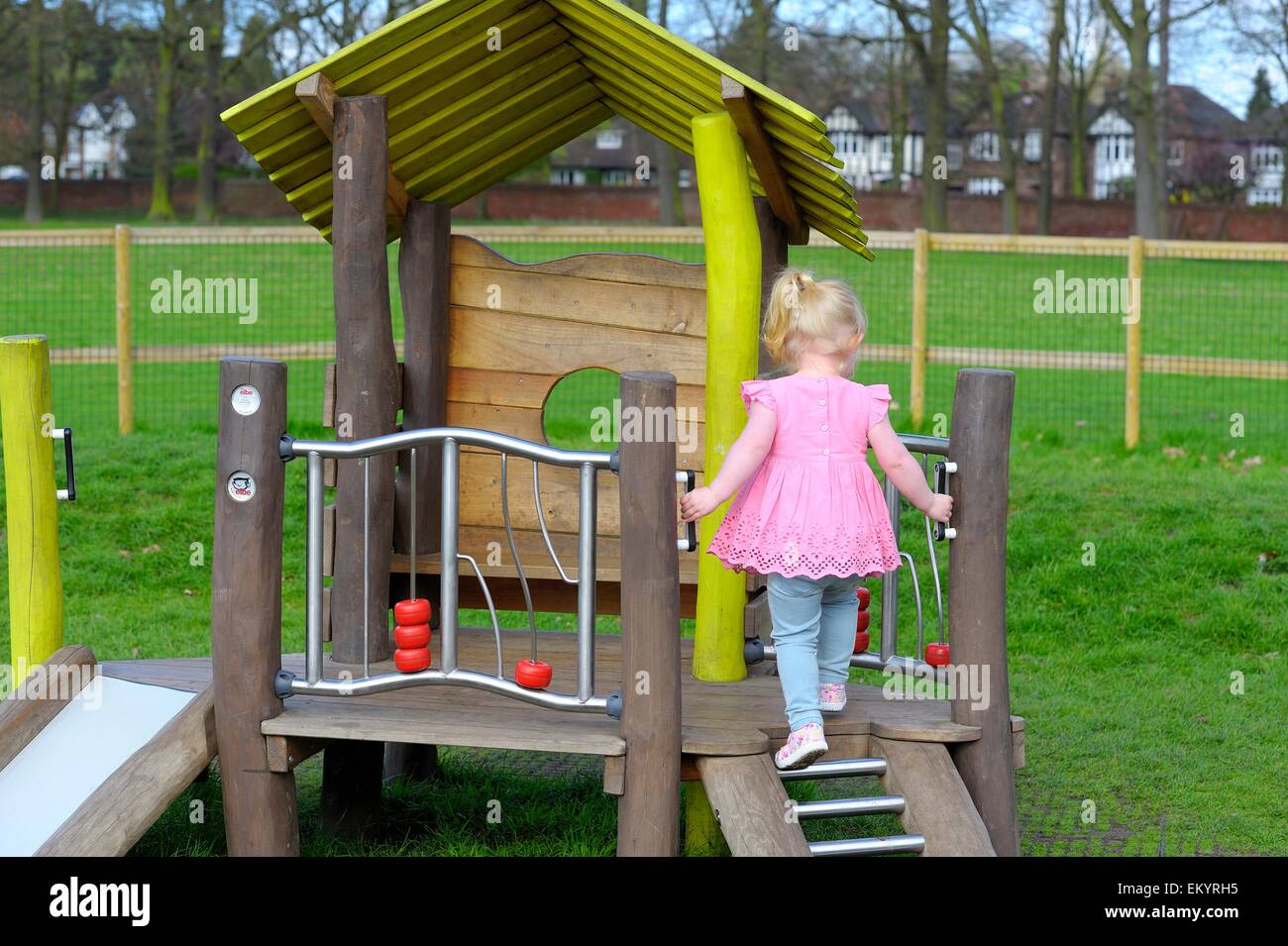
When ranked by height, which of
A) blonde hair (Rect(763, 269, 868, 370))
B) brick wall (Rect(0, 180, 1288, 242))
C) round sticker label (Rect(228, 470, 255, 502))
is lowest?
round sticker label (Rect(228, 470, 255, 502))

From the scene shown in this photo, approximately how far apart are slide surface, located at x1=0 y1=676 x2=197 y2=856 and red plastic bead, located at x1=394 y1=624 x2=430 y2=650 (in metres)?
0.75

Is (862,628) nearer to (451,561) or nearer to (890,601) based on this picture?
(890,601)

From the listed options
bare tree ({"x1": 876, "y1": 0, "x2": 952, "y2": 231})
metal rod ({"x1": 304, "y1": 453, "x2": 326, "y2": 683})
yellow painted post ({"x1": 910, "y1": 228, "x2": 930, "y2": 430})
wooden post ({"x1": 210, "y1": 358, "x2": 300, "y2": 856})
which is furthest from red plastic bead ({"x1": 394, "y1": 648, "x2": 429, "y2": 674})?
bare tree ({"x1": 876, "y1": 0, "x2": 952, "y2": 231})

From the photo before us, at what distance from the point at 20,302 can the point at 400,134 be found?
15857 millimetres

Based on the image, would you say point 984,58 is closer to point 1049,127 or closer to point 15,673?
point 1049,127

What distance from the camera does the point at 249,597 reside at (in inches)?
172

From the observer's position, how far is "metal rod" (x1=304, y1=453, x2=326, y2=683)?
14.4ft

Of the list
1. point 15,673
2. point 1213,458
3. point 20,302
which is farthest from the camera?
point 20,302

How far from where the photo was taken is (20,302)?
19.7 m

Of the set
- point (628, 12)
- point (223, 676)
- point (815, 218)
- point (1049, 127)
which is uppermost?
point (1049, 127)

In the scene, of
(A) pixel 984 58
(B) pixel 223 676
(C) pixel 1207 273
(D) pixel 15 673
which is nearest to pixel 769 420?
(B) pixel 223 676

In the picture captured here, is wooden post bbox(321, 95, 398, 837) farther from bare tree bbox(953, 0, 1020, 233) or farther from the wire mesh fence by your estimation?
bare tree bbox(953, 0, 1020, 233)

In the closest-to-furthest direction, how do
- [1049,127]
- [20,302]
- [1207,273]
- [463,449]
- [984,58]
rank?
[463,449], [1207,273], [20,302], [984,58], [1049,127]
